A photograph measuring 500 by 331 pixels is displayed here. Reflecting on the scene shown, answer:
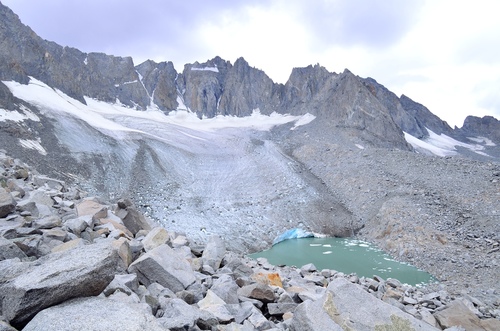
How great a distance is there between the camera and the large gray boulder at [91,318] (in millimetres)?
2906

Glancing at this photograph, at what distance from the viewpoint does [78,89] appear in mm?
51375

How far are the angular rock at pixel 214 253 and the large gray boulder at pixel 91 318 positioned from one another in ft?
13.4

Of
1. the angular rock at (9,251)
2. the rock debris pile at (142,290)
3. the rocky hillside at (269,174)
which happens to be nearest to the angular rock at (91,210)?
the rock debris pile at (142,290)

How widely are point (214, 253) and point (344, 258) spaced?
1377 centimetres

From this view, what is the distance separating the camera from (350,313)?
4949 mm

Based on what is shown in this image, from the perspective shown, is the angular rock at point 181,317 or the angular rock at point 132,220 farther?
the angular rock at point 132,220

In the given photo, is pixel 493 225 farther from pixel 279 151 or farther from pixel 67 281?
pixel 279 151

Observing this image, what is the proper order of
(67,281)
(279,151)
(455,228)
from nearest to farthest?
1. (67,281)
2. (455,228)
3. (279,151)

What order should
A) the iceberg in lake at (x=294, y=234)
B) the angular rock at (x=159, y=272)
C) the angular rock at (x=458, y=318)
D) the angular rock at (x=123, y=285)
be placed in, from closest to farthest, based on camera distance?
the angular rock at (x=123, y=285) < the angular rock at (x=159, y=272) < the angular rock at (x=458, y=318) < the iceberg in lake at (x=294, y=234)

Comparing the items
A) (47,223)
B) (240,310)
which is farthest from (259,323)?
(47,223)

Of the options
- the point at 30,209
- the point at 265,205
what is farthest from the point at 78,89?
the point at 30,209

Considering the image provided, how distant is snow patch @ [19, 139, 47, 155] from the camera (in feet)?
82.0

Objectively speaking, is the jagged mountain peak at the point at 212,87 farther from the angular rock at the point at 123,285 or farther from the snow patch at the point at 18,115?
the angular rock at the point at 123,285

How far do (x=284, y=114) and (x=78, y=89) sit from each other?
3545 centimetres
